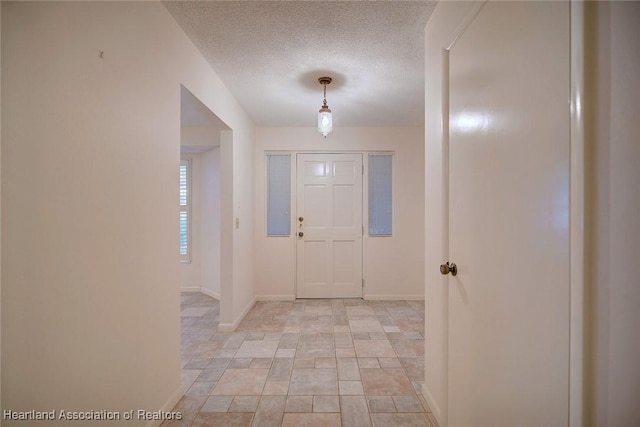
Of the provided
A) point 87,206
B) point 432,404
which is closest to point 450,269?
point 432,404

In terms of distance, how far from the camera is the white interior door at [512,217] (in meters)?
0.83

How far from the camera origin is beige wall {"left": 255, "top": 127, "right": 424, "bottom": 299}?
439 centimetres

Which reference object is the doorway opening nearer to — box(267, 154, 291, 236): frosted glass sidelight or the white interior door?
box(267, 154, 291, 236): frosted glass sidelight

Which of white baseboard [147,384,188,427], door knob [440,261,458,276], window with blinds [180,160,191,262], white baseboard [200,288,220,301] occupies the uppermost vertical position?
window with blinds [180,160,191,262]

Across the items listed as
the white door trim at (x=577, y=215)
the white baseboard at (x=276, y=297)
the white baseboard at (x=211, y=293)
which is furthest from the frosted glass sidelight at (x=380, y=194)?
the white door trim at (x=577, y=215)

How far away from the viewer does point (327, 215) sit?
4441 millimetres

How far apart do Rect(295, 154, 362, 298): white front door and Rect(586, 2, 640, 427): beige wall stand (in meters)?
3.70

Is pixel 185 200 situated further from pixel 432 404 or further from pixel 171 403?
pixel 432 404

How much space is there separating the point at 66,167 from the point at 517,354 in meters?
1.70

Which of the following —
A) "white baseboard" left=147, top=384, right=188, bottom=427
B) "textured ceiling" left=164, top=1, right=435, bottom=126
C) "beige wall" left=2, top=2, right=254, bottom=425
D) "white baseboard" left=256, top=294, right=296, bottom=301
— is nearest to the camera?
"beige wall" left=2, top=2, right=254, bottom=425

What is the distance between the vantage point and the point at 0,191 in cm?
97

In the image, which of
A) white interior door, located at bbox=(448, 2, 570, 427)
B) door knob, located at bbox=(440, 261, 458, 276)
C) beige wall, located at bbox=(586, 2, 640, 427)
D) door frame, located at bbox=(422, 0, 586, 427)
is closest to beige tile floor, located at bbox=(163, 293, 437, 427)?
door frame, located at bbox=(422, 0, 586, 427)

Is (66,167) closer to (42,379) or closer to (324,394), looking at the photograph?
(42,379)

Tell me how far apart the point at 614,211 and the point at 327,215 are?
3.77m
